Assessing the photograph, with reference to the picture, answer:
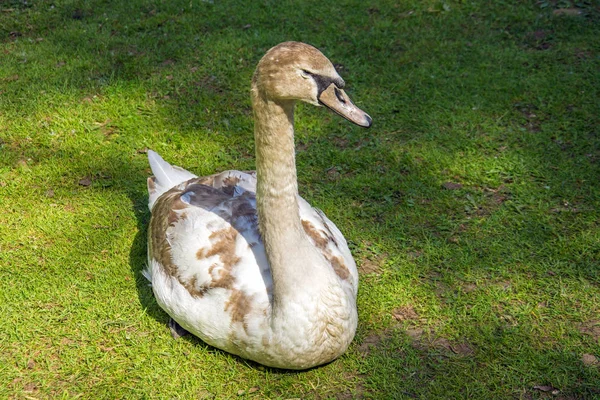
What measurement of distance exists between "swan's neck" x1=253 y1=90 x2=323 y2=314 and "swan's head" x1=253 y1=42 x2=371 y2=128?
0.16 m

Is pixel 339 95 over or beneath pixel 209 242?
over

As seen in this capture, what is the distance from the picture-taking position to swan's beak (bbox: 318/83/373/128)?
299cm

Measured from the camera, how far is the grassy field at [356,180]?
3793 millimetres

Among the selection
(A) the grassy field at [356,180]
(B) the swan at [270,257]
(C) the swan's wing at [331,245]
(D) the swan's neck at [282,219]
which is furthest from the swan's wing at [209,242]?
(A) the grassy field at [356,180]

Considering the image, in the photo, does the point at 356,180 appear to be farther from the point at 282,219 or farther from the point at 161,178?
the point at 282,219

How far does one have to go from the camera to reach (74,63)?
6520 millimetres

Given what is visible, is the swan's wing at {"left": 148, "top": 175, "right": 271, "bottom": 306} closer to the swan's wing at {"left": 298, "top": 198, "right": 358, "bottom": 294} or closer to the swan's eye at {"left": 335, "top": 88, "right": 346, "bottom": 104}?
the swan's wing at {"left": 298, "top": 198, "right": 358, "bottom": 294}

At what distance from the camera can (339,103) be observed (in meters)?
3.02

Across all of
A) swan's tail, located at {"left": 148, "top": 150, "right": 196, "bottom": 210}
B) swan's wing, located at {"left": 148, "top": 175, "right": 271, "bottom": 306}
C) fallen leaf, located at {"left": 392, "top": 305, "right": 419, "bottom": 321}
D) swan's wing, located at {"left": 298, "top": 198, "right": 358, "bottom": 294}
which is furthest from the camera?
swan's tail, located at {"left": 148, "top": 150, "right": 196, "bottom": 210}

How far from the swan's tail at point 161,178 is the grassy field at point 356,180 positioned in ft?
1.24

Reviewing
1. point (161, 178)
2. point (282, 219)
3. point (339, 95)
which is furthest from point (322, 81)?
point (161, 178)

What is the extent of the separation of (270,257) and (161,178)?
5.04ft

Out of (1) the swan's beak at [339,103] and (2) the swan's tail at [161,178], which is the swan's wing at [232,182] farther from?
(1) the swan's beak at [339,103]

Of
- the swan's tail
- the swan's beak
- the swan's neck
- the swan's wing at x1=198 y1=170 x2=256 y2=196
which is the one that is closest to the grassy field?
the swan's tail
